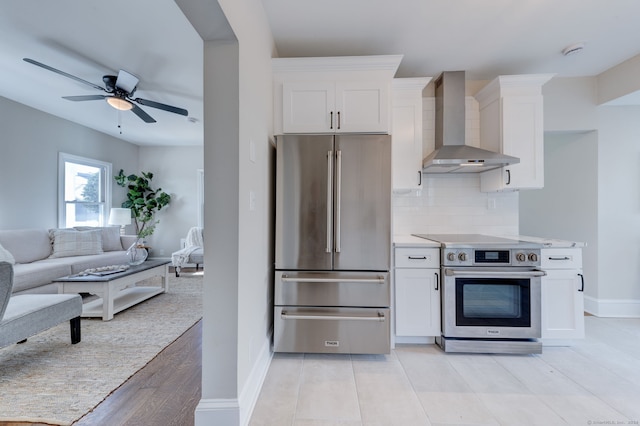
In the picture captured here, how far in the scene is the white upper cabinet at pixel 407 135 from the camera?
8.60ft

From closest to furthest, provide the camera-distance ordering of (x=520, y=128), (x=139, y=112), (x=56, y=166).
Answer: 1. (x=520, y=128)
2. (x=139, y=112)
3. (x=56, y=166)

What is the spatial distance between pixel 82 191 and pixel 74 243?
1444 mm

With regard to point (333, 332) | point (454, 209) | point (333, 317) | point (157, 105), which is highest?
point (157, 105)

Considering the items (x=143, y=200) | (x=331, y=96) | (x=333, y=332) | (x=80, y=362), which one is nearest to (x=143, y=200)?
(x=143, y=200)

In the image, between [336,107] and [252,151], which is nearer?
[252,151]

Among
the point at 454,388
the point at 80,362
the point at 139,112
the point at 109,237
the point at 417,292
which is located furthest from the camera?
the point at 109,237

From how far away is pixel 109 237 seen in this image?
4.56m

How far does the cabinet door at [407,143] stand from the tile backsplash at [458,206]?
0.33 metres

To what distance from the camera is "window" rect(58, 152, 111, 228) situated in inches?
175

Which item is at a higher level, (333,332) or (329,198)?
(329,198)

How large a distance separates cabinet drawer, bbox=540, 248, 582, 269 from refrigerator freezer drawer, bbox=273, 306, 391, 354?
58.4 inches

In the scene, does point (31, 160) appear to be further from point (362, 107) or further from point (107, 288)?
point (362, 107)

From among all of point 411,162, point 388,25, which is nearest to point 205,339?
point 411,162

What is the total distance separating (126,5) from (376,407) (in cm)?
328
